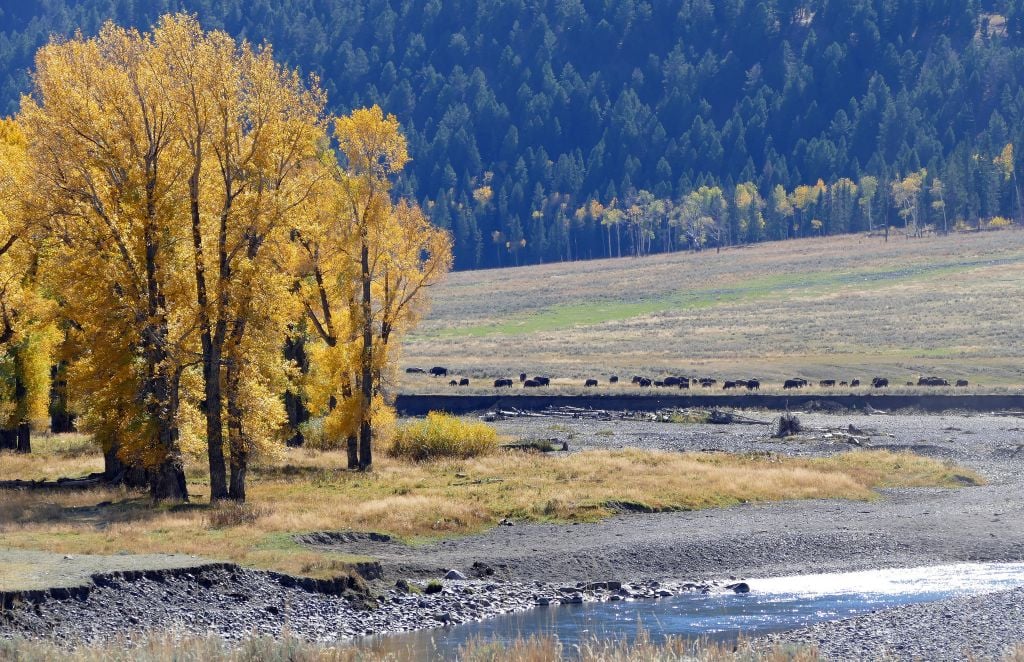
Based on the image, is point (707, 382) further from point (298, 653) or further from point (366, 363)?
point (298, 653)

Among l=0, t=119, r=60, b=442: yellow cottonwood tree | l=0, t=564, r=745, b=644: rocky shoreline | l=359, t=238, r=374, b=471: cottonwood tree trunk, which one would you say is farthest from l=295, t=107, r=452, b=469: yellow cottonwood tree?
l=0, t=564, r=745, b=644: rocky shoreline

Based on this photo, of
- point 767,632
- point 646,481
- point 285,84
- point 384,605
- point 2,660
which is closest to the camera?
point 2,660

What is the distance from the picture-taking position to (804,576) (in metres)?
27.6

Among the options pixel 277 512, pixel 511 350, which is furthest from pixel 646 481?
pixel 511 350

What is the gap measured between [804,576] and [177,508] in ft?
48.0

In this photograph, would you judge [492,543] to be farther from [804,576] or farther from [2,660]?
[2,660]

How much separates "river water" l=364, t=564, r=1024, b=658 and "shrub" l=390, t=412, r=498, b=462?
19560mm

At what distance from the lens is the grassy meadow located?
8838 centimetres

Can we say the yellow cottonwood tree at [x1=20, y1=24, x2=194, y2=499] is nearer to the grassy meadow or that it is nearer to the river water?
the river water

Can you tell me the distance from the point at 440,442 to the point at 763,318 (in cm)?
7703

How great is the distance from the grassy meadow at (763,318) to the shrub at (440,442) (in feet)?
118

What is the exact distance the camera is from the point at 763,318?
387 feet

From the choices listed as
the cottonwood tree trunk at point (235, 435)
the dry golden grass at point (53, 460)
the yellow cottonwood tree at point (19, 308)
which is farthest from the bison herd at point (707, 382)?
the cottonwood tree trunk at point (235, 435)

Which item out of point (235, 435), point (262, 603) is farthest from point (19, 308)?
point (262, 603)
